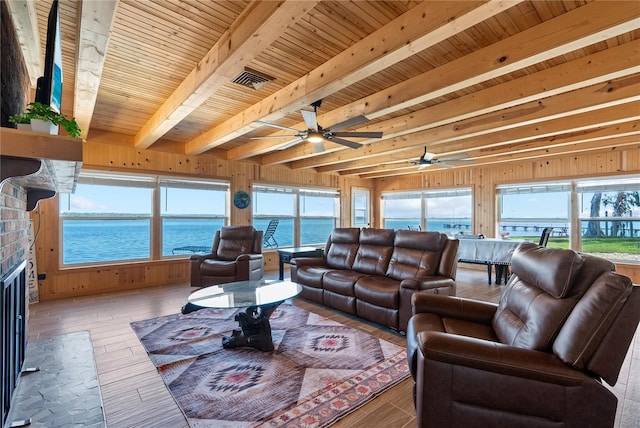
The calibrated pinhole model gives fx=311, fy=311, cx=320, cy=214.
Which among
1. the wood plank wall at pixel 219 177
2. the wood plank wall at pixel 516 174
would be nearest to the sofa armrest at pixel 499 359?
the wood plank wall at pixel 219 177

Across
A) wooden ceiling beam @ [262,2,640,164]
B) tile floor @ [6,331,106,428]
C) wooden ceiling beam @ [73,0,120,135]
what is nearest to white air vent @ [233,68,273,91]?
wooden ceiling beam @ [73,0,120,135]

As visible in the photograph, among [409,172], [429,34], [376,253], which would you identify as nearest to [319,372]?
[376,253]

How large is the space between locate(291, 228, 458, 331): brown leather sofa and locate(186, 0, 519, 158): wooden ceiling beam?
1.69m

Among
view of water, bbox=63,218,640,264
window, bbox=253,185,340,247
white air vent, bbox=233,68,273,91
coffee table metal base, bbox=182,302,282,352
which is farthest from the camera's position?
window, bbox=253,185,340,247

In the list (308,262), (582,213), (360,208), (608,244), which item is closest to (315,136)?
(308,262)

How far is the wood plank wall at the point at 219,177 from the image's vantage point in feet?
14.7

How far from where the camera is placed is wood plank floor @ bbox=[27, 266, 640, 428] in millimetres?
1848

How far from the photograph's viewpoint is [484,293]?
15.5 feet

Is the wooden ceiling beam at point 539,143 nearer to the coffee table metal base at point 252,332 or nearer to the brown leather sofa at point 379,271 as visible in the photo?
the brown leather sofa at point 379,271

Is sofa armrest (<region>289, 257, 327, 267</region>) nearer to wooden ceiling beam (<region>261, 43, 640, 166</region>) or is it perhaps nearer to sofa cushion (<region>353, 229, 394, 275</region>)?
sofa cushion (<region>353, 229, 394, 275</region>)

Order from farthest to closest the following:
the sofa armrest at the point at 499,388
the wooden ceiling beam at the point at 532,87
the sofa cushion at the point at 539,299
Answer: the wooden ceiling beam at the point at 532,87
the sofa cushion at the point at 539,299
the sofa armrest at the point at 499,388

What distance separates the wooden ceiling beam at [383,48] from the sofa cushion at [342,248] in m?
1.66

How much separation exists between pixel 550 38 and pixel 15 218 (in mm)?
3709

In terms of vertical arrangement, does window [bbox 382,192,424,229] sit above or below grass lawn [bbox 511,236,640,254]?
above
